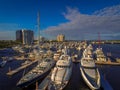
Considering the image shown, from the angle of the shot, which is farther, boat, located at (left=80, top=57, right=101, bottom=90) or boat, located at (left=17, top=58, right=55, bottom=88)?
boat, located at (left=17, top=58, right=55, bottom=88)

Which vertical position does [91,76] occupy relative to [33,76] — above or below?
above

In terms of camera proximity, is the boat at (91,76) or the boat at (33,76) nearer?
the boat at (91,76)

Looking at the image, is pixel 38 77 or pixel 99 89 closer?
pixel 99 89

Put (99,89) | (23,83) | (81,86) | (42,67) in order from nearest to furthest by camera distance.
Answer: (99,89) < (23,83) < (81,86) < (42,67)

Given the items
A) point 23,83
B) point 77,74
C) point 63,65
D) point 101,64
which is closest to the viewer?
point 23,83

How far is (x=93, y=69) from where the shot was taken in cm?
4212

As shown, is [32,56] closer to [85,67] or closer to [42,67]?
[42,67]

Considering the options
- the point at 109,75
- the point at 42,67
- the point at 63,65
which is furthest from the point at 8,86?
the point at 109,75

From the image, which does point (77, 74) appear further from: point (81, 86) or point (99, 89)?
point (99, 89)

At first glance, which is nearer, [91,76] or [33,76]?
[91,76]

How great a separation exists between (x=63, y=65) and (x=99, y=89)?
1317cm

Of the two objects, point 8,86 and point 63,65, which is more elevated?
point 63,65

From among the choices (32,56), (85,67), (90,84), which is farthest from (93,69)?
(32,56)

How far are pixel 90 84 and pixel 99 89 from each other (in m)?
2.24
